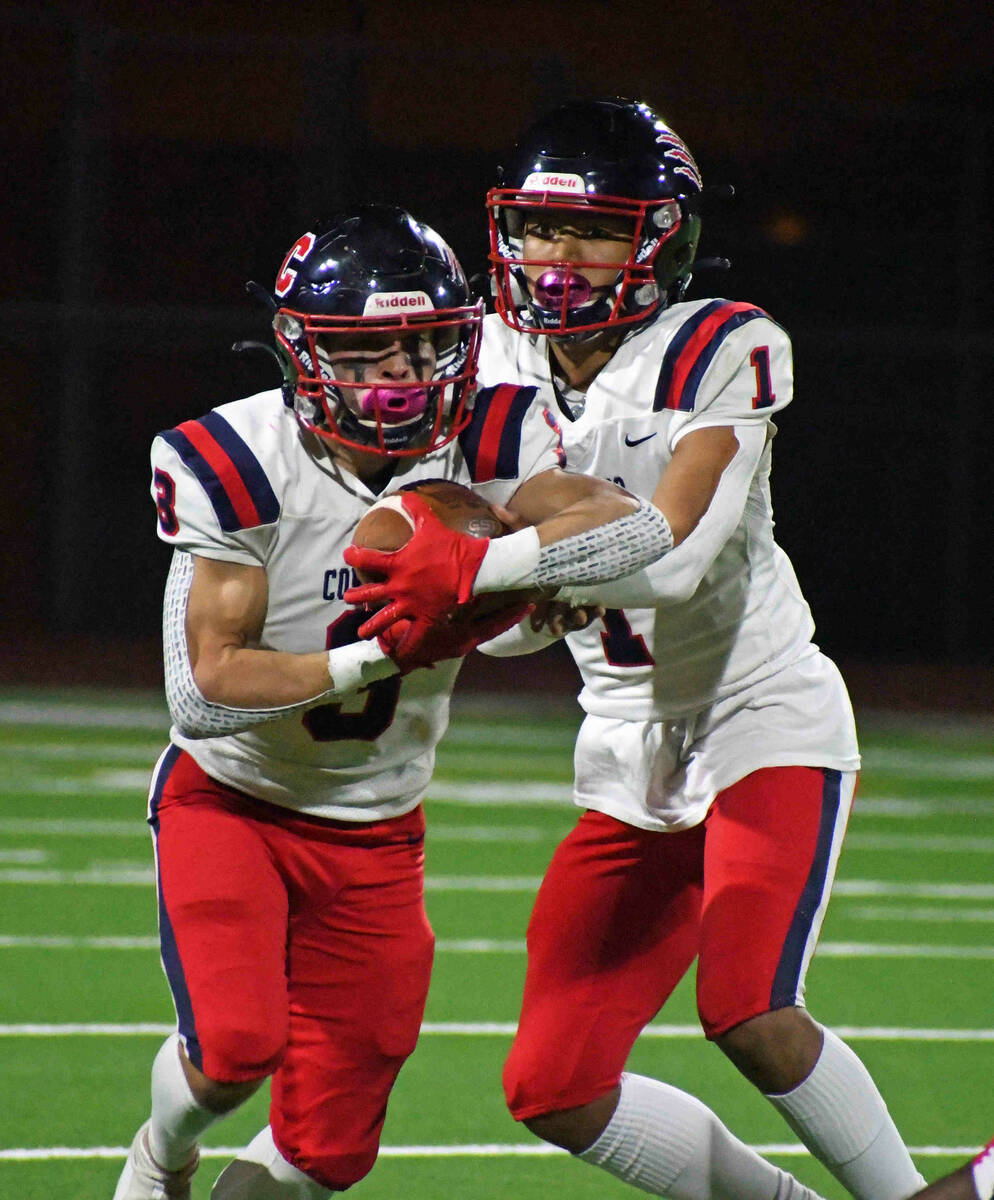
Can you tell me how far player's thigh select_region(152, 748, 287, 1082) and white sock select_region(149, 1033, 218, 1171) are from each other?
5cm

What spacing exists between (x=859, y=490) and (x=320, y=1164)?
9.24m

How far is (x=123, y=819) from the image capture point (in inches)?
241

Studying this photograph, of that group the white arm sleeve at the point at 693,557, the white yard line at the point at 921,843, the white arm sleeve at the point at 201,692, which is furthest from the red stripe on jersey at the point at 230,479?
the white yard line at the point at 921,843

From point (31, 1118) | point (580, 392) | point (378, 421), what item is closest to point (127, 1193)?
point (31, 1118)

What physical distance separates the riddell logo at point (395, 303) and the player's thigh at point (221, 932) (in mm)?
769

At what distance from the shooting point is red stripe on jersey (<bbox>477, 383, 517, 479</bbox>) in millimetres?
2467

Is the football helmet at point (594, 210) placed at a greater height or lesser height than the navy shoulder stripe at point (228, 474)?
greater

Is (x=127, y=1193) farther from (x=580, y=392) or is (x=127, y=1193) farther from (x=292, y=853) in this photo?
(x=580, y=392)

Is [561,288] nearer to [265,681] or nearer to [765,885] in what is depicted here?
[265,681]

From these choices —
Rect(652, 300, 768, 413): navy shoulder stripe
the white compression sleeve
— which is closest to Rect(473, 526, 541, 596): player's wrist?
the white compression sleeve

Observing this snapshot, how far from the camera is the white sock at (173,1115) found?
2.33 metres

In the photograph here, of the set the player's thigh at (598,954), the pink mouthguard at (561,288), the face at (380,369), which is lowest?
the player's thigh at (598,954)

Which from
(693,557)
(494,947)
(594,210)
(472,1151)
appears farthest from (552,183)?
(494,947)

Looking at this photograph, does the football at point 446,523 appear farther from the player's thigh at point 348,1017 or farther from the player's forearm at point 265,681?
the player's thigh at point 348,1017
